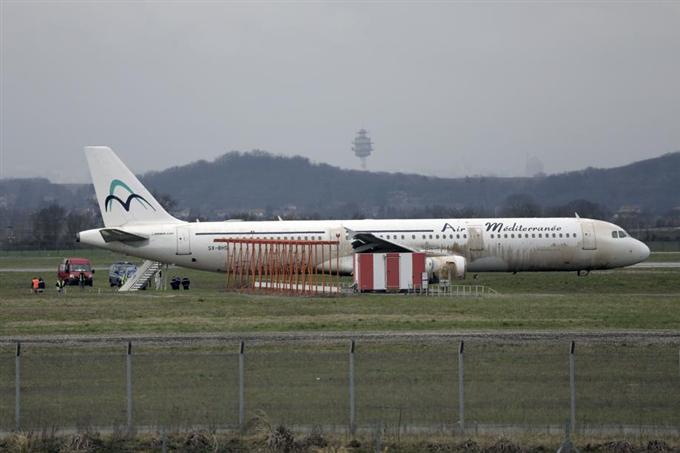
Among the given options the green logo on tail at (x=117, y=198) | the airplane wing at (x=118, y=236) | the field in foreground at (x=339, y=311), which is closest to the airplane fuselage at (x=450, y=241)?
the airplane wing at (x=118, y=236)

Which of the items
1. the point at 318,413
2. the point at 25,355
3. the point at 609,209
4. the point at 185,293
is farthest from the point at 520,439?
the point at 609,209

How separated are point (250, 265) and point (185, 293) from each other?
16.7 feet

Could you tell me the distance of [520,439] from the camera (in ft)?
60.7

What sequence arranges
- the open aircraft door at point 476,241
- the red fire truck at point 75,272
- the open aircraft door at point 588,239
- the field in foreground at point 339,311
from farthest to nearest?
the red fire truck at point 75,272 < the open aircraft door at point 588,239 < the open aircraft door at point 476,241 < the field in foreground at point 339,311

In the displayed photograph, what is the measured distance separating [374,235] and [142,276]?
41.9 feet

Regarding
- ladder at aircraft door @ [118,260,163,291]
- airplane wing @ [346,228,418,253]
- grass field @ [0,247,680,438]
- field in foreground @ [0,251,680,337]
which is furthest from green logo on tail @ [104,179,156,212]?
grass field @ [0,247,680,438]

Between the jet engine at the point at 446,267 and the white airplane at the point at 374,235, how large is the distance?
2477 mm

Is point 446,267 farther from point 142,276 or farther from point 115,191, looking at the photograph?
point 115,191

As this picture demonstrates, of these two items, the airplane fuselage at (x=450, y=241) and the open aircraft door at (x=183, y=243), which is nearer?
the airplane fuselage at (x=450, y=241)

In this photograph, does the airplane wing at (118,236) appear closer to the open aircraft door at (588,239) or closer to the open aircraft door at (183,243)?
the open aircraft door at (183,243)

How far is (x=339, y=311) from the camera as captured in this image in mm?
42250

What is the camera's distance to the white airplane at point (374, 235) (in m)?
58.2

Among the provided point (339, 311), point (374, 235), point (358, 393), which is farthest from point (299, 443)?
point (374, 235)

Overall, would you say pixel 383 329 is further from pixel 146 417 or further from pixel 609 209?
pixel 609 209
